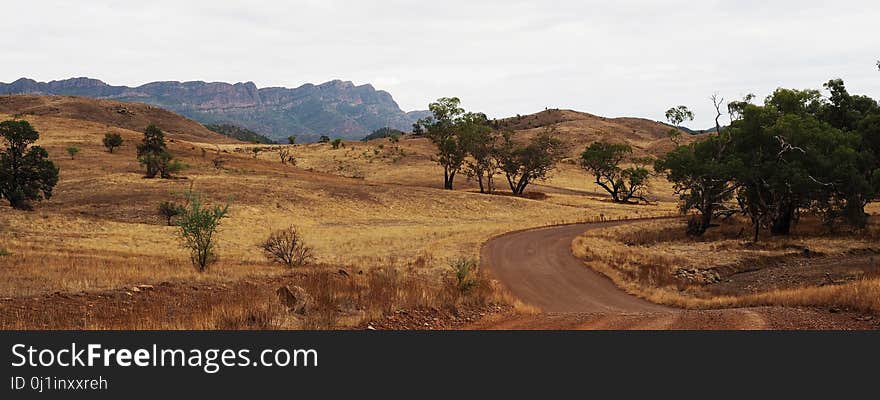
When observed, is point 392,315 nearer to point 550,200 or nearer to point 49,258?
point 49,258

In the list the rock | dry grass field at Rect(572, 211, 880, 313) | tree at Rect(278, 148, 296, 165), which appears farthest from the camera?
tree at Rect(278, 148, 296, 165)

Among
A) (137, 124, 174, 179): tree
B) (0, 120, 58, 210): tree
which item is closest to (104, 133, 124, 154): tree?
(137, 124, 174, 179): tree

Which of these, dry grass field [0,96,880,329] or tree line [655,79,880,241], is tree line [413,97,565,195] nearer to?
dry grass field [0,96,880,329]

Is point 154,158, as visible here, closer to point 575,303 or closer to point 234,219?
point 234,219

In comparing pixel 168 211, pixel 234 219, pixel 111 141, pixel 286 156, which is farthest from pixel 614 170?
pixel 111 141

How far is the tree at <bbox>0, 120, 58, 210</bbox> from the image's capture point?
44281 mm

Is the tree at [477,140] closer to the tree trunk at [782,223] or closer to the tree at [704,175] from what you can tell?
the tree at [704,175]

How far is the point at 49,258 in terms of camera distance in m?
21.9

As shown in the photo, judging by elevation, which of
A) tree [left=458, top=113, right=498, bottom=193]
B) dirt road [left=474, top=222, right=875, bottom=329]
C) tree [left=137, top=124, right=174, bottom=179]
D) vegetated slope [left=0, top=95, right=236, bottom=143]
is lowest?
dirt road [left=474, top=222, right=875, bottom=329]

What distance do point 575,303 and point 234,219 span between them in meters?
38.0

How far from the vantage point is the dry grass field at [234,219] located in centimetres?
1898

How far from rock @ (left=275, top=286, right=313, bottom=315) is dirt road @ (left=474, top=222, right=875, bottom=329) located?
15.1 ft

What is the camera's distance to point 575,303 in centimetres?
2016
